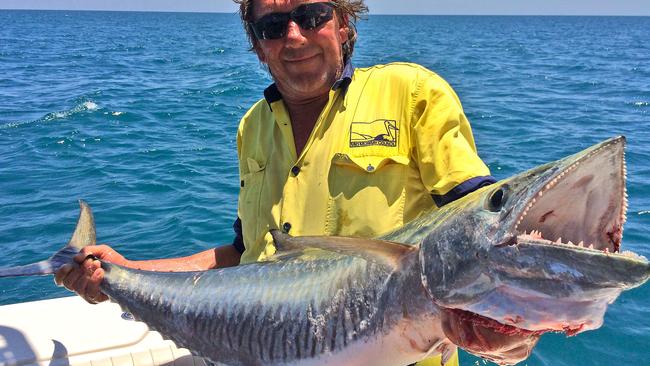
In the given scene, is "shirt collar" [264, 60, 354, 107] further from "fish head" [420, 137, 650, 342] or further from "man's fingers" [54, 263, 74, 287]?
"man's fingers" [54, 263, 74, 287]

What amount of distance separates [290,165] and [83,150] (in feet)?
35.1

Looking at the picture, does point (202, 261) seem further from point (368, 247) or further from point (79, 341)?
point (368, 247)

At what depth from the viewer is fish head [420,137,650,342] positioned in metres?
1.66

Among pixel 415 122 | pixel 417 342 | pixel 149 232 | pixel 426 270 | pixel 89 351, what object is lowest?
pixel 149 232

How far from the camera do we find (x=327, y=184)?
3.05m

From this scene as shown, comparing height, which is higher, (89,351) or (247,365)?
(247,365)

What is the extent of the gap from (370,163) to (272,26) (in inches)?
39.0

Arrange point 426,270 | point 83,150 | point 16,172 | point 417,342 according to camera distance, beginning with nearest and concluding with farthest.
Answer: point 426,270
point 417,342
point 16,172
point 83,150

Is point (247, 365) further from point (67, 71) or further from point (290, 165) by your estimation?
point (67, 71)

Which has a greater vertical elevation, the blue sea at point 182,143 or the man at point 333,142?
the man at point 333,142

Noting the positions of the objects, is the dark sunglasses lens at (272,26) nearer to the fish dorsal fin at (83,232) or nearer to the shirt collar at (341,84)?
the shirt collar at (341,84)

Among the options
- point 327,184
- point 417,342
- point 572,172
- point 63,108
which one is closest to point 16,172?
point 63,108

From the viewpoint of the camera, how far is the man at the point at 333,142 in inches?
112

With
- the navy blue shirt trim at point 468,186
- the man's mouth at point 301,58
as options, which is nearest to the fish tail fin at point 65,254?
the man's mouth at point 301,58
